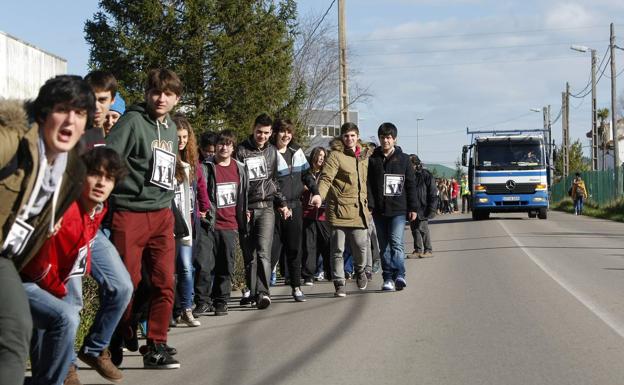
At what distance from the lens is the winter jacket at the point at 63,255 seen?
17.1ft

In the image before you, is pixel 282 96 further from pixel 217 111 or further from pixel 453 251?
pixel 453 251

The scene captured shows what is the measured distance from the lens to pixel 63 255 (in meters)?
5.57

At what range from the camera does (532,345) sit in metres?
8.42

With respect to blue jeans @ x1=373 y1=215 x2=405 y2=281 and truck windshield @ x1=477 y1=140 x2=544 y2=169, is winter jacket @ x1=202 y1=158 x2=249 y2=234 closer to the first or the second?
blue jeans @ x1=373 y1=215 x2=405 y2=281

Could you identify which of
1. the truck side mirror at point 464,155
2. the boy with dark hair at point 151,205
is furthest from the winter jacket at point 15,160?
the truck side mirror at point 464,155

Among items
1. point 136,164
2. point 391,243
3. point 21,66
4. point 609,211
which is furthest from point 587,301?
point 609,211

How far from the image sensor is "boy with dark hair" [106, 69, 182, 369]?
7.34 meters

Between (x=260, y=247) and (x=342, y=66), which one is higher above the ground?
(x=342, y=66)

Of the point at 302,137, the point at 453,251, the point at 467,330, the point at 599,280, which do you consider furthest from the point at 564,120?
the point at 467,330

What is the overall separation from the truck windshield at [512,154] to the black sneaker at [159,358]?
1132 inches

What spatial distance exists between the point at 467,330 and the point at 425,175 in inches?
373

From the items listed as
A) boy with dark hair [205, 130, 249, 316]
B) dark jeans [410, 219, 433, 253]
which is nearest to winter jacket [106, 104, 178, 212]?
boy with dark hair [205, 130, 249, 316]

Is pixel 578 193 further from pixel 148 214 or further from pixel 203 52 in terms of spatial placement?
pixel 148 214

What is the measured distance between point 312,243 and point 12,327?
9.77 metres
